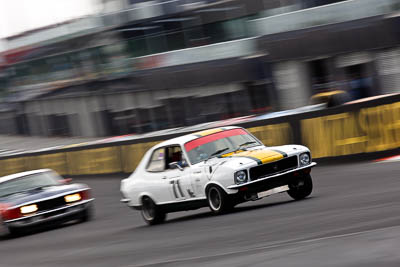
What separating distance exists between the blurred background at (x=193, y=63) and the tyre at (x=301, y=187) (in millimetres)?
7522

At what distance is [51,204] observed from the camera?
14.3 meters

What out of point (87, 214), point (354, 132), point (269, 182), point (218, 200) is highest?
point (269, 182)

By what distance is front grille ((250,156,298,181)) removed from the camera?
1067cm

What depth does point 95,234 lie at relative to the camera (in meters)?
12.4

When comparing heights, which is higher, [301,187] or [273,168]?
[273,168]

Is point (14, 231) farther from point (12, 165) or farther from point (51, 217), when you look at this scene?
point (12, 165)

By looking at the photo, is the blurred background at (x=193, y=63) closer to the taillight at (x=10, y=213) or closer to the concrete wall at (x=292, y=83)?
the concrete wall at (x=292, y=83)

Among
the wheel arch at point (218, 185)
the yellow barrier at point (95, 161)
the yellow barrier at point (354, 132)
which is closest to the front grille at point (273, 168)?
the wheel arch at point (218, 185)

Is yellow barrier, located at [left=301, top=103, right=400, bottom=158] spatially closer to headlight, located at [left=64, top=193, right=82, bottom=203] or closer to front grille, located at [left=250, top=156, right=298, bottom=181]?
headlight, located at [left=64, top=193, right=82, bottom=203]

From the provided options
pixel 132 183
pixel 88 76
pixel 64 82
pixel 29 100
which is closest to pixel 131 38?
pixel 88 76

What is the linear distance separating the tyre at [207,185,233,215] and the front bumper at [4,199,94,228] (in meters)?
4.14

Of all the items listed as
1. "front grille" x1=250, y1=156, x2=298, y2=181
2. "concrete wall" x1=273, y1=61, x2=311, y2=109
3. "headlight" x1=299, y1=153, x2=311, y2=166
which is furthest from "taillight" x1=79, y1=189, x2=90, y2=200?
"concrete wall" x1=273, y1=61, x2=311, y2=109

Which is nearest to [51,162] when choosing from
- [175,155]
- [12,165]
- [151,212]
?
[12,165]

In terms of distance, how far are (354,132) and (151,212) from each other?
253 inches
